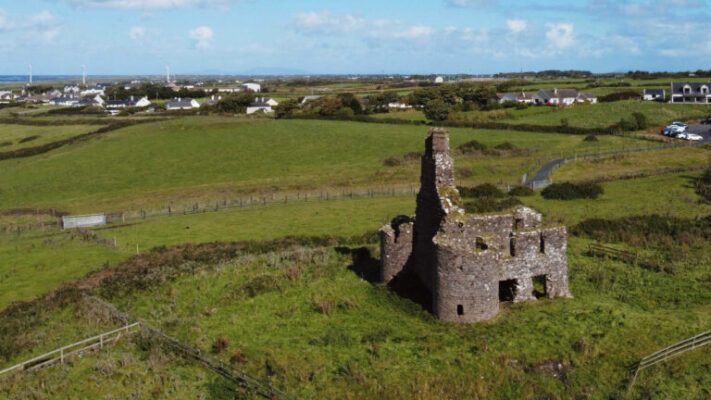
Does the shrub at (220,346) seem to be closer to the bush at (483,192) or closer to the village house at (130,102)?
the bush at (483,192)

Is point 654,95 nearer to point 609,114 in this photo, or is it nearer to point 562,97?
point 562,97

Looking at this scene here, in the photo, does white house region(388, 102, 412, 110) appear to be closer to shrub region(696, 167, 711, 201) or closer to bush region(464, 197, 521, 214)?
shrub region(696, 167, 711, 201)

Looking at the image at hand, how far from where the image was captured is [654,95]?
408 feet

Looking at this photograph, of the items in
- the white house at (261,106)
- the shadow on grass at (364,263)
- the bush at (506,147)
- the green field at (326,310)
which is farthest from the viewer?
the white house at (261,106)

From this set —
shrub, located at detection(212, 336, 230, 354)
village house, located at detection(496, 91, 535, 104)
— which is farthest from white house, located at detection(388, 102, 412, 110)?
shrub, located at detection(212, 336, 230, 354)

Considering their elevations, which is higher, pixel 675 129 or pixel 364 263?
pixel 675 129

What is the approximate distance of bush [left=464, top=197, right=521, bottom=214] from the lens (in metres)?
41.4

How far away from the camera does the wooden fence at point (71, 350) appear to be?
1877 cm

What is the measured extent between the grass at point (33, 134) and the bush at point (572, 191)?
8160 centimetres

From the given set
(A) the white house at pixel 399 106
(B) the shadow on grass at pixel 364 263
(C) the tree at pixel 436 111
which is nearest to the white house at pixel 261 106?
(A) the white house at pixel 399 106

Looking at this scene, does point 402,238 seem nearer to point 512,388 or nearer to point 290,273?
point 290,273

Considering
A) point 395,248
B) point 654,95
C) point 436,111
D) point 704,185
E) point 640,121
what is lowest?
point 395,248

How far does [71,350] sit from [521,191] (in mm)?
39577

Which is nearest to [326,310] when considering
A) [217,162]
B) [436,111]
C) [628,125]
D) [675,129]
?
[217,162]
